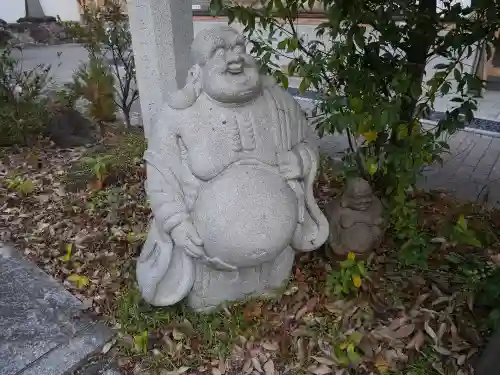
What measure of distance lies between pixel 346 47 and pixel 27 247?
229cm

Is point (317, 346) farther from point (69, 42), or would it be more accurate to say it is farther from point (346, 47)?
point (69, 42)

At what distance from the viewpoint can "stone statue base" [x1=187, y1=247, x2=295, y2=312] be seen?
2107mm

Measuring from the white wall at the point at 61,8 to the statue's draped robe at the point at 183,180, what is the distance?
1342 cm

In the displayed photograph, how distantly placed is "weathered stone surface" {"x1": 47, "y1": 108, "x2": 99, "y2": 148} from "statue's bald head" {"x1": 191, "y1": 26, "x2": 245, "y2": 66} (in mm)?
3072

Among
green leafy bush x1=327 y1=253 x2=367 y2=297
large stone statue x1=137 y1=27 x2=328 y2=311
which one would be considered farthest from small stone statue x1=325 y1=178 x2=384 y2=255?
large stone statue x1=137 y1=27 x2=328 y2=311

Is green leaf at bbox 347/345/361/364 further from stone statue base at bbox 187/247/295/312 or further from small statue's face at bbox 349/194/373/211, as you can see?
small statue's face at bbox 349/194/373/211

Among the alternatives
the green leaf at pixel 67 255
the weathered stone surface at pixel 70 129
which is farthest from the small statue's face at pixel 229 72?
the weathered stone surface at pixel 70 129

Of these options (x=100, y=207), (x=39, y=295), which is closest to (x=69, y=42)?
(x=100, y=207)

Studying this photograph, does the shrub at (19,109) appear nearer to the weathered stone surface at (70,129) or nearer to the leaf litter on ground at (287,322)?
the weathered stone surface at (70,129)

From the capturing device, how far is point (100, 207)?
3.33 m

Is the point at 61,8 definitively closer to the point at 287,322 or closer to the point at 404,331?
the point at 287,322

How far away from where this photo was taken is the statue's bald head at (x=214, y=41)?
5.90ft

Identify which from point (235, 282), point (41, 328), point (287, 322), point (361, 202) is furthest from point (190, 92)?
point (41, 328)

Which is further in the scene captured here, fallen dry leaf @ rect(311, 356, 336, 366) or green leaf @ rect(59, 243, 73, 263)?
green leaf @ rect(59, 243, 73, 263)
